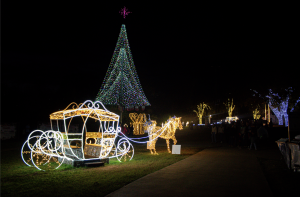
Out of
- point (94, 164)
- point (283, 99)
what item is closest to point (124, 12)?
point (94, 164)

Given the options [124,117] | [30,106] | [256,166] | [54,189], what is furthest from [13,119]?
[256,166]

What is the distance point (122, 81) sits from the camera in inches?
915

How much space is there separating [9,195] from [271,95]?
33044mm

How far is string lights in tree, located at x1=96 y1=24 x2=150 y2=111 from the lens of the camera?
22000mm

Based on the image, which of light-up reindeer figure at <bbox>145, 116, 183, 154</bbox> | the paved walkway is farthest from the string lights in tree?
the paved walkway

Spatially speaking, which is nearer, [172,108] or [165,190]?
[165,190]

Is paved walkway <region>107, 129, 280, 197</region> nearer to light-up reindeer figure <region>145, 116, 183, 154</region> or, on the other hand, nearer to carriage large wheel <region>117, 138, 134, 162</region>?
carriage large wheel <region>117, 138, 134, 162</region>

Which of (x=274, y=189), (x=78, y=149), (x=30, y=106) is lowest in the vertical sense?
(x=274, y=189)

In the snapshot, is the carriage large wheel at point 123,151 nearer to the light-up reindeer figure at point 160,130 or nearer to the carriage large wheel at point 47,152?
the light-up reindeer figure at point 160,130

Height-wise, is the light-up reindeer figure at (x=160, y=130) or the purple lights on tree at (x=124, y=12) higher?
the purple lights on tree at (x=124, y=12)

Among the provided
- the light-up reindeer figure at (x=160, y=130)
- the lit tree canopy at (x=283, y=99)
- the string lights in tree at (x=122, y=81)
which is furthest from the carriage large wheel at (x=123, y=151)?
the lit tree canopy at (x=283, y=99)

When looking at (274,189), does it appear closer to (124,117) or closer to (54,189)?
(54,189)

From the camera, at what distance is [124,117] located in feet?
106

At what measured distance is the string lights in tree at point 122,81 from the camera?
22000 mm
